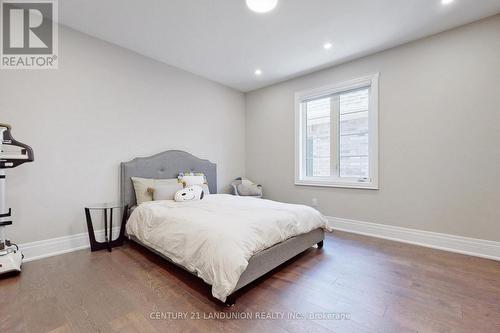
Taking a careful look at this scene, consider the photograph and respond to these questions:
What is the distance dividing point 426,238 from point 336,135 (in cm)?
186

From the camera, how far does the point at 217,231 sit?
181cm

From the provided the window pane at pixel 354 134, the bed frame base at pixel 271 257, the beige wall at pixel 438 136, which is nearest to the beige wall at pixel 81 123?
the bed frame base at pixel 271 257

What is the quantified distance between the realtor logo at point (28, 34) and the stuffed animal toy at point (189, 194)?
2085 mm

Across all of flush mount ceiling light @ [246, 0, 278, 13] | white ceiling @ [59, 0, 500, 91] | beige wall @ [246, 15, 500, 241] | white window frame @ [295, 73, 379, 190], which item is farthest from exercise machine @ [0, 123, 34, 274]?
beige wall @ [246, 15, 500, 241]

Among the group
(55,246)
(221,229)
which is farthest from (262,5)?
(55,246)

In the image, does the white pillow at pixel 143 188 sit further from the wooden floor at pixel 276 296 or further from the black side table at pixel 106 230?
the wooden floor at pixel 276 296

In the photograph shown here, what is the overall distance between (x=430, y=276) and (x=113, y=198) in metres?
3.76

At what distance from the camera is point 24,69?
8.06 ft

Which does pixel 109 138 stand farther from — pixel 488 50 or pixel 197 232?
pixel 488 50

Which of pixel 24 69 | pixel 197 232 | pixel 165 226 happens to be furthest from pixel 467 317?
pixel 24 69

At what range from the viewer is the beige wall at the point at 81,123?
2.43 meters

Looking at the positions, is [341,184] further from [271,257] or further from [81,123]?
[81,123]

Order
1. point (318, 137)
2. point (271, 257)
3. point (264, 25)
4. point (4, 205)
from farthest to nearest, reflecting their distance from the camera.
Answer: point (318, 137) → point (264, 25) → point (4, 205) → point (271, 257)

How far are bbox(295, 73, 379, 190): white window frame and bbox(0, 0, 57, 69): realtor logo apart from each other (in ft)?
11.6
